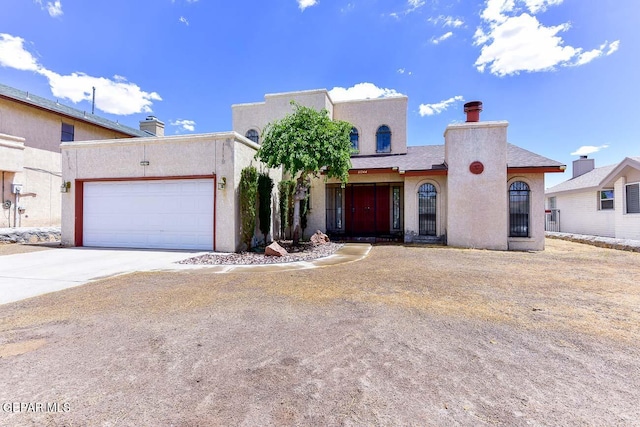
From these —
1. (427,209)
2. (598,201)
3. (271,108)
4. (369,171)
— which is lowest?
(427,209)

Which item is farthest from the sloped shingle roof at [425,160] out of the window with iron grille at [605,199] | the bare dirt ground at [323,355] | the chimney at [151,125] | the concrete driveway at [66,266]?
the chimney at [151,125]

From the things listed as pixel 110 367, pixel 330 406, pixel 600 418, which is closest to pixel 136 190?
pixel 110 367

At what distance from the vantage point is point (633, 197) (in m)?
12.5

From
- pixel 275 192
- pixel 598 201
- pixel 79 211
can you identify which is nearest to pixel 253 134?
pixel 275 192

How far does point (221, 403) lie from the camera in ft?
7.26

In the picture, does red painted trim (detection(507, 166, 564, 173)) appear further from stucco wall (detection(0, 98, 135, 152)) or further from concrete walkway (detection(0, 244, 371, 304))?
stucco wall (detection(0, 98, 135, 152))

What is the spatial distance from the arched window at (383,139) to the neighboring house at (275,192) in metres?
1.65

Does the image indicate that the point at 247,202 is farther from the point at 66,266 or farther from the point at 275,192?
the point at 66,266

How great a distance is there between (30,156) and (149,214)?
30.8ft

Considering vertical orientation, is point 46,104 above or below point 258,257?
above

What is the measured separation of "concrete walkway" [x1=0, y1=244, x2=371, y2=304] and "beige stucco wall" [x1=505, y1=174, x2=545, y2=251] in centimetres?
670

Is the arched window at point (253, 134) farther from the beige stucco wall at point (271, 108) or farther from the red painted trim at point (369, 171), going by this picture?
the red painted trim at point (369, 171)

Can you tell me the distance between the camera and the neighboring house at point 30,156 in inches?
516

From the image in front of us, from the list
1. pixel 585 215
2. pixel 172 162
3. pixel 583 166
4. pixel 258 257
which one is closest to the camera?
pixel 258 257
